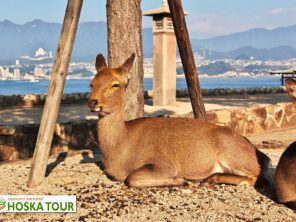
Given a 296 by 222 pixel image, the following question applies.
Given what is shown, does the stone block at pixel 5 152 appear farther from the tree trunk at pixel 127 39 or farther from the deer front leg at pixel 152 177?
the deer front leg at pixel 152 177

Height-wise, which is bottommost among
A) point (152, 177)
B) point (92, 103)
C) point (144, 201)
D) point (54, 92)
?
point (144, 201)

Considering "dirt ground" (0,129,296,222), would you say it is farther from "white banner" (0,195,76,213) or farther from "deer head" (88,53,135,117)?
"deer head" (88,53,135,117)

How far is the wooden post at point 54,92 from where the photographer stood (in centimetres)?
644

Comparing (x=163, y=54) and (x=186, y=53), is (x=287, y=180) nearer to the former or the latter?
(x=186, y=53)

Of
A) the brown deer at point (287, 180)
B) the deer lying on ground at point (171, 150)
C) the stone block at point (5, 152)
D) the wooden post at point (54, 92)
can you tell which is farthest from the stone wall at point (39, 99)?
the brown deer at point (287, 180)

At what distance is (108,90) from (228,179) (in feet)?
6.36

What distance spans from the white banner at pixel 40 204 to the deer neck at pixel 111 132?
1.26m

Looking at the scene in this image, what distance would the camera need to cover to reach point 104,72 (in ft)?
20.8

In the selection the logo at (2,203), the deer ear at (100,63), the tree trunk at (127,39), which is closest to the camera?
the logo at (2,203)

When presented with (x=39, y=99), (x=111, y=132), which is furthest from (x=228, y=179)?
(x=39, y=99)

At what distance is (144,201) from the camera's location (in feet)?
18.6

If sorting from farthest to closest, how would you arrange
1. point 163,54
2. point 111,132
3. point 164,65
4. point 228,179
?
point 164,65 < point 163,54 < point 111,132 < point 228,179

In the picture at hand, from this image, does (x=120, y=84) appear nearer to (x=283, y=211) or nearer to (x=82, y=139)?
(x=283, y=211)

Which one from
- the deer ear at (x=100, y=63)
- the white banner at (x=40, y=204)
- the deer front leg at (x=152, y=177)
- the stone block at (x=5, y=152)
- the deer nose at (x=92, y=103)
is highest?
the deer ear at (x=100, y=63)
